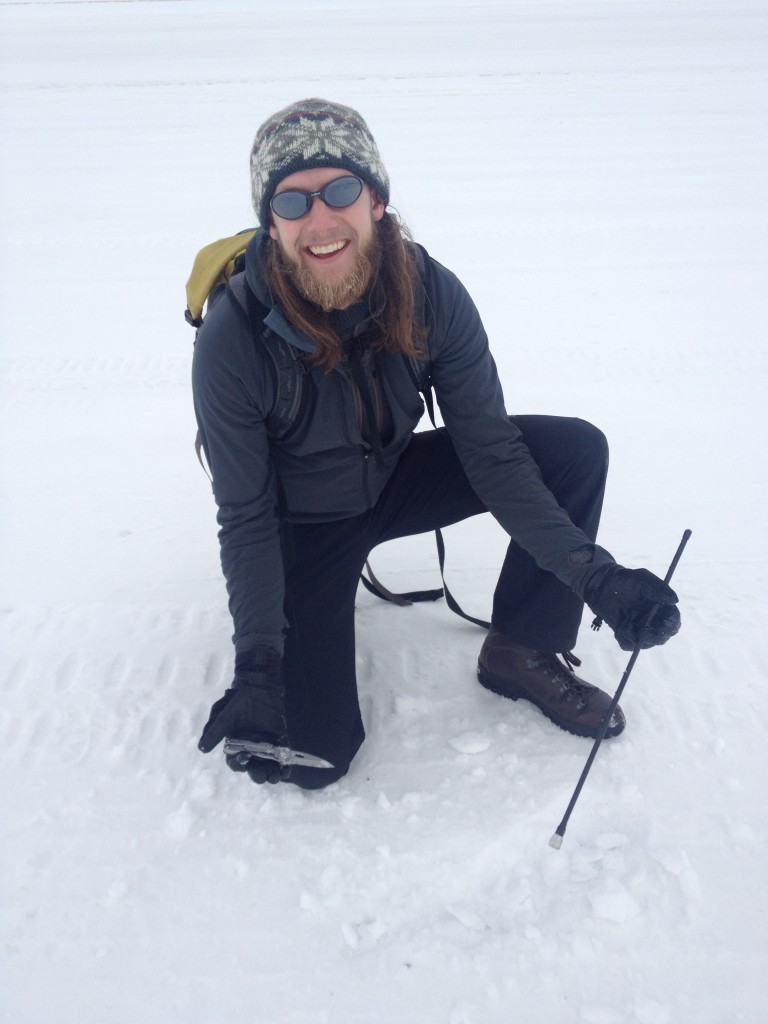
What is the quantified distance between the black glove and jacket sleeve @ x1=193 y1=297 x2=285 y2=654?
2.25 feet

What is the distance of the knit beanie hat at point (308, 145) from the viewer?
5.64ft

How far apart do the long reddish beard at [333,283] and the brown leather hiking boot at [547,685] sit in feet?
2.94

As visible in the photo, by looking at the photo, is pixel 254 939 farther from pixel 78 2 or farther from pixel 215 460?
pixel 78 2

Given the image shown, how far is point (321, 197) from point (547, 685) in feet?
3.95

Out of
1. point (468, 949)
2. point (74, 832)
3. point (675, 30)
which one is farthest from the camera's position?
point (675, 30)

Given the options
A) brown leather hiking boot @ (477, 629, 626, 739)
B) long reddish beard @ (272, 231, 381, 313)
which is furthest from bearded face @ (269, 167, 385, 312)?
brown leather hiking boot @ (477, 629, 626, 739)

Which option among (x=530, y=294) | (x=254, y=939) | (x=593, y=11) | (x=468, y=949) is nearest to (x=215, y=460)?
(x=254, y=939)

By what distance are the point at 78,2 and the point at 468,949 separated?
17022 millimetres

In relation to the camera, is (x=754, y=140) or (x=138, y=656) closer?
(x=138, y=656)

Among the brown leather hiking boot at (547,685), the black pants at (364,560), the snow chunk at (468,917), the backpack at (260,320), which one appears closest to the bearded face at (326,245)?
the backpack at (260,320)

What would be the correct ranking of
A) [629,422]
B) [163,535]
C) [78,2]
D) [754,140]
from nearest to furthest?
[163,535] → [629,422] → [754,140] → [78,2]

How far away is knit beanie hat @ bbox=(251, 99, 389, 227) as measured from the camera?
1.72 m

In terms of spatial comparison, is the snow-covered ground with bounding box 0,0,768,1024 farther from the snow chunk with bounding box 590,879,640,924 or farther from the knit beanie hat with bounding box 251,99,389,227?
the knit beanie hat with bounding box 251,99,389,227

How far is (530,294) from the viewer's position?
4.48 meters
